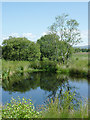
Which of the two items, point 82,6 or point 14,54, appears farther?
point 14,54

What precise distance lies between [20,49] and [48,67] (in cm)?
300

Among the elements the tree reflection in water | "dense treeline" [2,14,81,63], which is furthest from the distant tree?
the tree reflection in water

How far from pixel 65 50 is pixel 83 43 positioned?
165 centimetres

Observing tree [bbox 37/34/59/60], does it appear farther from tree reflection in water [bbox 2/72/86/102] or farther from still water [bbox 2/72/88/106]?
still water [bbox 2/72/88/106]

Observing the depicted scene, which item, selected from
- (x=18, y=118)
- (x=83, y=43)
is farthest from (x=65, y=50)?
(x=18, y=118)

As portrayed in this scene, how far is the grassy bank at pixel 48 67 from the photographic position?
36.3 ft

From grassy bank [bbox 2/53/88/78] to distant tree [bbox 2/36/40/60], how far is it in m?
1.13

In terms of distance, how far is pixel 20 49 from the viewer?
A: 14.7 meters

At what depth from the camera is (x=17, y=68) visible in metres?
12.6

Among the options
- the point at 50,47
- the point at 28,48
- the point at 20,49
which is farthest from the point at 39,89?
the point at 50,47

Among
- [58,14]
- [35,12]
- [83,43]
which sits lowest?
[83,43]

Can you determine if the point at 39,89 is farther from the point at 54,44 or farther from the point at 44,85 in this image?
the point at 54,44

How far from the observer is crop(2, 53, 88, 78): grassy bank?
1106 centimetres

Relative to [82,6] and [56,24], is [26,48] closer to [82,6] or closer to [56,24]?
[56,24]
